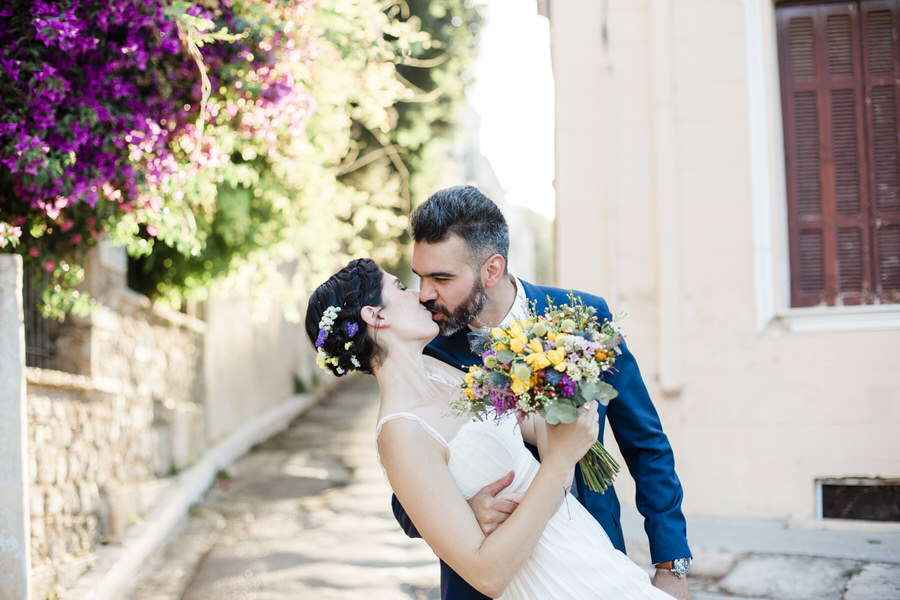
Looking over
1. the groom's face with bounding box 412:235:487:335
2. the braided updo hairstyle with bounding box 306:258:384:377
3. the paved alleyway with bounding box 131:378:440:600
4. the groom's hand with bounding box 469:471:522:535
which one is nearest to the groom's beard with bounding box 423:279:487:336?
the groom's face with bounding box 412:235:487:335

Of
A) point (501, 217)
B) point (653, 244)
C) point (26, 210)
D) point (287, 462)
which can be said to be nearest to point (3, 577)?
point (26, 210)

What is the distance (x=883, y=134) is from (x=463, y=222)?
14.6 ft

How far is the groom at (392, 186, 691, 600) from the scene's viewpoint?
2686mm

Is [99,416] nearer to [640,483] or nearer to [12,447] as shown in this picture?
[12,447]

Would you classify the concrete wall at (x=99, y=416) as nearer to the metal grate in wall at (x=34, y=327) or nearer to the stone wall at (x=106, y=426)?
the stone wall at (x=106, y=426)

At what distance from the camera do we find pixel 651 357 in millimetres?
6090

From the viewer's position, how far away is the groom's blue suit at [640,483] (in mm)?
2678

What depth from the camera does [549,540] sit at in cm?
239

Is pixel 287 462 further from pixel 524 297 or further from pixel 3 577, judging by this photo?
pixel 524 297

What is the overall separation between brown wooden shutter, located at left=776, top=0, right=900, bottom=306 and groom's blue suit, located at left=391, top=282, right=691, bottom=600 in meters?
3.87

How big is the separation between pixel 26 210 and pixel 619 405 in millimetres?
3885

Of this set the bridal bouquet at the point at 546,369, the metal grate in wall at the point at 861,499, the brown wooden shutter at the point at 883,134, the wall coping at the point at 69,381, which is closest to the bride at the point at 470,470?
the bridal bouquet at the point at 546,369

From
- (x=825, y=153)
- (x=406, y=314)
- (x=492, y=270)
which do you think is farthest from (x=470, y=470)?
(x=825, y=153)

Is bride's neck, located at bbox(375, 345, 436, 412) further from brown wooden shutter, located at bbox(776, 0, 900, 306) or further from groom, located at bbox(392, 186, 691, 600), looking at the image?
brown wooden shutter, located at bbox(776, 0, 900, 306)
